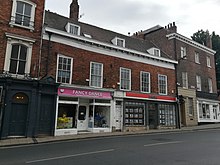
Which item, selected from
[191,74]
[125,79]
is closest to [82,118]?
[125,79]

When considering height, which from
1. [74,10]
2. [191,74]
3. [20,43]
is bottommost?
[20,43]

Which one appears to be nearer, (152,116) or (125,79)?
(125,79)

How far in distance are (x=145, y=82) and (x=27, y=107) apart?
38.5ft

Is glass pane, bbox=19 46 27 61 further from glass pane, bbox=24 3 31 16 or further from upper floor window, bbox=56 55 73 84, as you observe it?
glass pane, bbox=24 3 31 16

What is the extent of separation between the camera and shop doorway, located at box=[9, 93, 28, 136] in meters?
12.9

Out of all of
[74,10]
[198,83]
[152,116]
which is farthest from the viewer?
[198,83]

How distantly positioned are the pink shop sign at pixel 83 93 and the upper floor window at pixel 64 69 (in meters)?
0.82

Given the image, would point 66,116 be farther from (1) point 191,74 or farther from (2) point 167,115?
(1) point 191,74

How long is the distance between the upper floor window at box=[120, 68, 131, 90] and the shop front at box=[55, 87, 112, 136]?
6.13 feet

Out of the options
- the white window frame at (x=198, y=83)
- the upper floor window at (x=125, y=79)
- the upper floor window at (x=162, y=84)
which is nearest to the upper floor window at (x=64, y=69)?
the upper floor window at (x=125, y=79)

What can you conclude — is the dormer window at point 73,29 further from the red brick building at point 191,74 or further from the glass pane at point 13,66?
the red brick building at point 191,74

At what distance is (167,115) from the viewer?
21.3 meters

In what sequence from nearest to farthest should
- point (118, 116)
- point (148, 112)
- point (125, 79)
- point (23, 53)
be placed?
point (23, 53)
point (118, 116)
point (125, 79)
point (148, 112)

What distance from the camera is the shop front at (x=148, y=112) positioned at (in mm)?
18531
